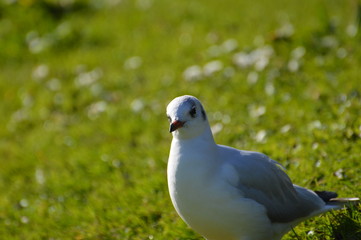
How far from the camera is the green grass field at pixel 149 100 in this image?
4.80m

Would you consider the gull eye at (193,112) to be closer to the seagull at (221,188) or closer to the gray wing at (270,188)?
the seagull at (221,188)

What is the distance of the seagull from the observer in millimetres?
3307

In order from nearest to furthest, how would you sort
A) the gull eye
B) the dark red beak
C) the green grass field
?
1. the dark red beak
2. the gull eye
3. the green grass field

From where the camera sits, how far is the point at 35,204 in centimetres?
562

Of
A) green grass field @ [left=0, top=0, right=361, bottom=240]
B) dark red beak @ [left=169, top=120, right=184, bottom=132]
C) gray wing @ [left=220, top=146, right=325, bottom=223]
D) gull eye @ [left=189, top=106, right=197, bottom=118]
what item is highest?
green grass field @ [left=0, top=0, right=361, bottom=240]

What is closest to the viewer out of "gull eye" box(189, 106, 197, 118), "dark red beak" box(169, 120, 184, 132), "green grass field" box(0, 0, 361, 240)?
"dark red beak" box(169, 120, 184, 132)

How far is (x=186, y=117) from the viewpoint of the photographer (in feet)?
11.0

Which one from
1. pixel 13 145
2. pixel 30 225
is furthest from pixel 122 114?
pixel 30 225

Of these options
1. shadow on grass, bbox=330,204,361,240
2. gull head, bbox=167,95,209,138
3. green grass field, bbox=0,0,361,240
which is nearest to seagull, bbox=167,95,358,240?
gull head, bbox=167,95,209,138

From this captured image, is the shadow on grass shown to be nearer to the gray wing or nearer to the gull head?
the gray wing

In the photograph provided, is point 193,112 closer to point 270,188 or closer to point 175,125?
point 175,125

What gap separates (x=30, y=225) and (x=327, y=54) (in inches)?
157

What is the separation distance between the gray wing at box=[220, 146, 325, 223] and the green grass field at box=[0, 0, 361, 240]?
23 cm

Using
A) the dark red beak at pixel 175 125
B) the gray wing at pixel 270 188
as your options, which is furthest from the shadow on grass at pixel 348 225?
the dark red beak at pixel 175 125
